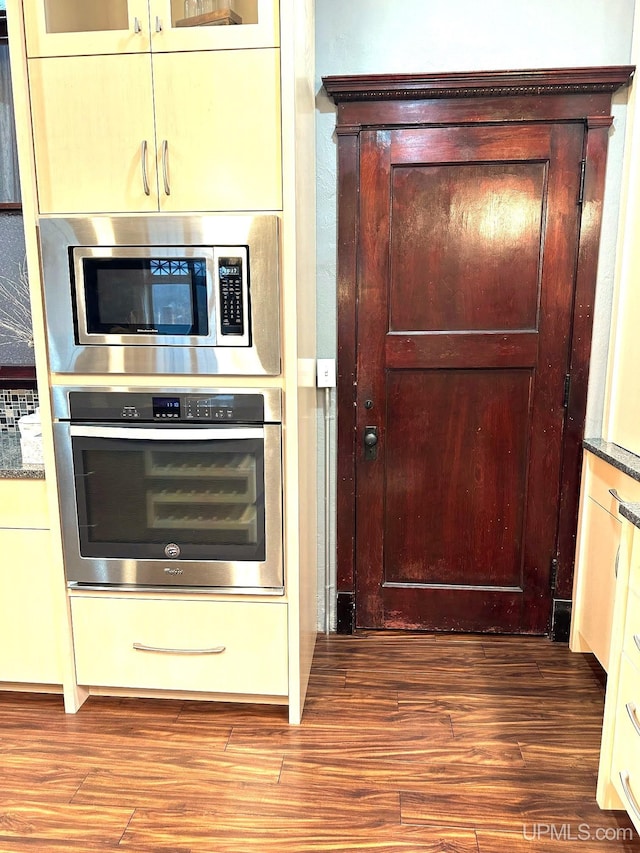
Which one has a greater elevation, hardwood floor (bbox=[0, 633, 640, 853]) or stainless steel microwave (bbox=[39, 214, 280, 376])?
stainless steel microwave (bbox=[39, 214, 280, 376])

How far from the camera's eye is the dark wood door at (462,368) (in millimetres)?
2361

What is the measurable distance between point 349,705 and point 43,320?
1.69 metres

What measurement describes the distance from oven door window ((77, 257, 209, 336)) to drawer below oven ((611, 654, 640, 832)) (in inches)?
59.6

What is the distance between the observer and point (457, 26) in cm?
226

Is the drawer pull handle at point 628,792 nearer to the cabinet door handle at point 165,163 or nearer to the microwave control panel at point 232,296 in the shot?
the microwave control panel at point 232,296

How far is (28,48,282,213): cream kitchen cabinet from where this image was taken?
179 centimetres

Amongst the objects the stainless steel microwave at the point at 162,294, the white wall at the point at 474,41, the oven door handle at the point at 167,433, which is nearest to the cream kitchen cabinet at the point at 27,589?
the oven door handle at the point at 167,433

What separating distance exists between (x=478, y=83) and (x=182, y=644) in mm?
2271

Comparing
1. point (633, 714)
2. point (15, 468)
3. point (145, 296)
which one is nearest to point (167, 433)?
point (145, 296)

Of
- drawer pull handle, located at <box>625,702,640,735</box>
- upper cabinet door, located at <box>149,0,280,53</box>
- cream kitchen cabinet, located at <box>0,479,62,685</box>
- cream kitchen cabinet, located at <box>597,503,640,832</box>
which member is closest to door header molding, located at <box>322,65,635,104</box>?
upper cabinet door, located at <box>149,0,280,53</box>

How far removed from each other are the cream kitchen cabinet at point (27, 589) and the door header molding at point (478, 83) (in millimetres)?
1830

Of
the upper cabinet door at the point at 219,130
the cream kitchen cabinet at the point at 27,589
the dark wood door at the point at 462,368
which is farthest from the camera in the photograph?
the dark wood door at the point at 462,368

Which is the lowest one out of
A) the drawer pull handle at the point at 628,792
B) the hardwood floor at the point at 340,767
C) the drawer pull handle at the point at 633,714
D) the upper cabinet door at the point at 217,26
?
the hardwood floor at the point at 340,767

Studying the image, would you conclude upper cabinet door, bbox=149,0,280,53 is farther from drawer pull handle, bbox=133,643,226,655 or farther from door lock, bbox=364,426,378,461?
drawer pull handle, bbox=133,643,226,655
